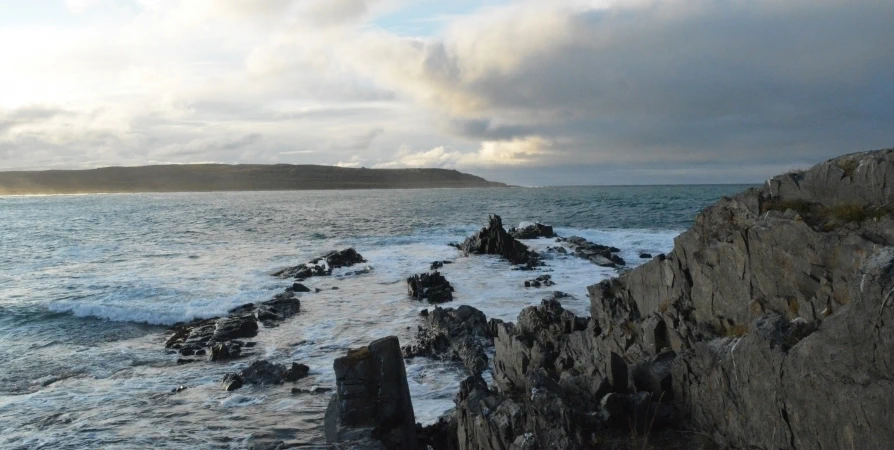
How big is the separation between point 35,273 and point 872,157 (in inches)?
1982

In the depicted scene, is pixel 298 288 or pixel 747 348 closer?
pixel 747 348

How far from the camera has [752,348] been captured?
912cm

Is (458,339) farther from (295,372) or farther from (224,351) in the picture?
(224,351)

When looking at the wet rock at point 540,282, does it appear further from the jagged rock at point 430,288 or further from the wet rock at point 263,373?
the wet rock at point 263,373

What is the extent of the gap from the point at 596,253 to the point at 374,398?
105 feet

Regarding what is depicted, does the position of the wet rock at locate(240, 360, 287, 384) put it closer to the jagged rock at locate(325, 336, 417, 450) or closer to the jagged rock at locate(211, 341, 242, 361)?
the jagged rock at locate(211, 341, 242, 361)

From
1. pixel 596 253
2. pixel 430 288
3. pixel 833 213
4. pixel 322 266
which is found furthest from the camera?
pixel 596 253

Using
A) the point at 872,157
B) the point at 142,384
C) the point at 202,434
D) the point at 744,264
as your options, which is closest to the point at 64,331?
the point at 142,384

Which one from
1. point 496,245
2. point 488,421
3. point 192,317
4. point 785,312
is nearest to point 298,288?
point 192,317

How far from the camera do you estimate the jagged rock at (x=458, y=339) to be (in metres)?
19.8

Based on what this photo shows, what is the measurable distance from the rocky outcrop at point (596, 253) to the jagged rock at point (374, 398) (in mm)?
27750

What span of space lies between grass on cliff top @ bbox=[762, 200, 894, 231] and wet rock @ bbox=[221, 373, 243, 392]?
15.9 meters

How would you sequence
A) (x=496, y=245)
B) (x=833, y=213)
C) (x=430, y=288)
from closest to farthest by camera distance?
(x=833, y=213), (x=430, y=288), (x=496, y=245)

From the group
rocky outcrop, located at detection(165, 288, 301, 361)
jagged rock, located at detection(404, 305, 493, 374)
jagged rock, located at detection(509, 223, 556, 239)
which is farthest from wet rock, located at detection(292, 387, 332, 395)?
jagged rock, located at detection(509, 223, 556, 239)
